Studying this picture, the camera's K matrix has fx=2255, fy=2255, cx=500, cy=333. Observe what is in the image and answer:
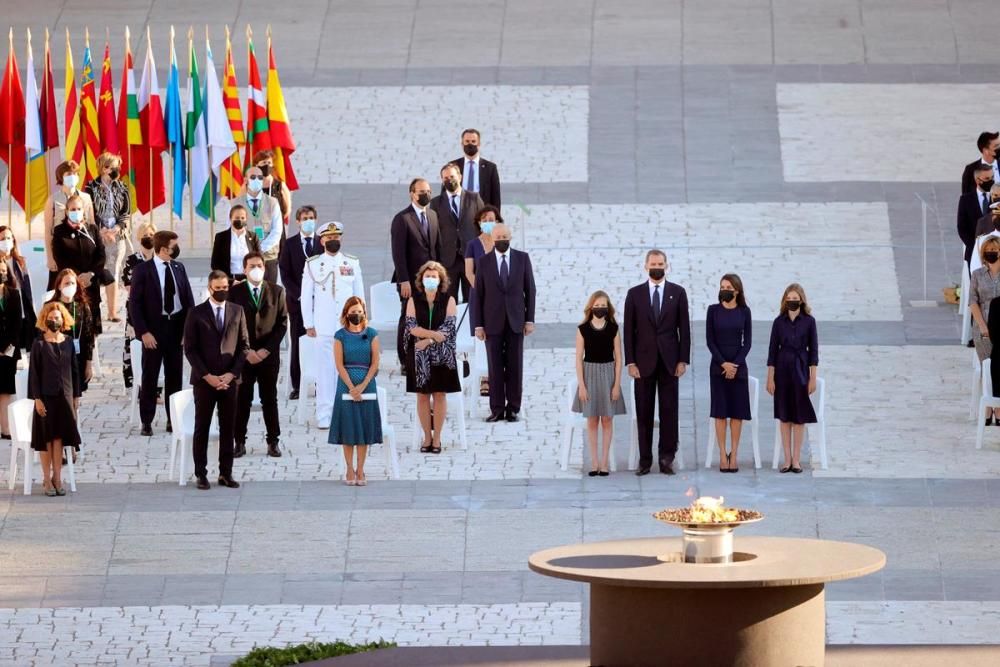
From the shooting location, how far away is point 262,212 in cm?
2136

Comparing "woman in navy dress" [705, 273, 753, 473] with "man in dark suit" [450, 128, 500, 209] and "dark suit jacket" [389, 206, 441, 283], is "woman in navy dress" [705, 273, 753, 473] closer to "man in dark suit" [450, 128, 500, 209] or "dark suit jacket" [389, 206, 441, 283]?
"dark suit jacket" [389, 206, 441, 283]

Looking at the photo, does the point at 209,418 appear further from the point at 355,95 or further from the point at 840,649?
the point at 355,95

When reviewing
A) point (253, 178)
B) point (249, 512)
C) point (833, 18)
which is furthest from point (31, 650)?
point (833, 18)

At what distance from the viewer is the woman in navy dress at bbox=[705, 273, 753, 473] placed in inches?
717

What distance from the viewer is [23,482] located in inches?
716

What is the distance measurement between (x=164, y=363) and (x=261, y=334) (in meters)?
1.18

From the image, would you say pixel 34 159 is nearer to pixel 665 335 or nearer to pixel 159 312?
pixel 159 312

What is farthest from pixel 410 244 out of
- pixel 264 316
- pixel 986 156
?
pixel 986 156

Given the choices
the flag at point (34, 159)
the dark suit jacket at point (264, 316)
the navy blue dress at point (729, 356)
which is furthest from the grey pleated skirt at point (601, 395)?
the flag at point (34, 159)

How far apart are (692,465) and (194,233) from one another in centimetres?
939

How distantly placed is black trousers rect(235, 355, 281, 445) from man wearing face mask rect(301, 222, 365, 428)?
0.86 m

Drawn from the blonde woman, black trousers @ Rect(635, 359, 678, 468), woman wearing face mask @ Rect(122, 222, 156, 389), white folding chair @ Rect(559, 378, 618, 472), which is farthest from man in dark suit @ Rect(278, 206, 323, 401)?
black trousers @ Rect(635, 359, 678, 468)

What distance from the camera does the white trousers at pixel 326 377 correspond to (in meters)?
19.6

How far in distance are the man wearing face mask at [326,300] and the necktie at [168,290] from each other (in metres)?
1.20
